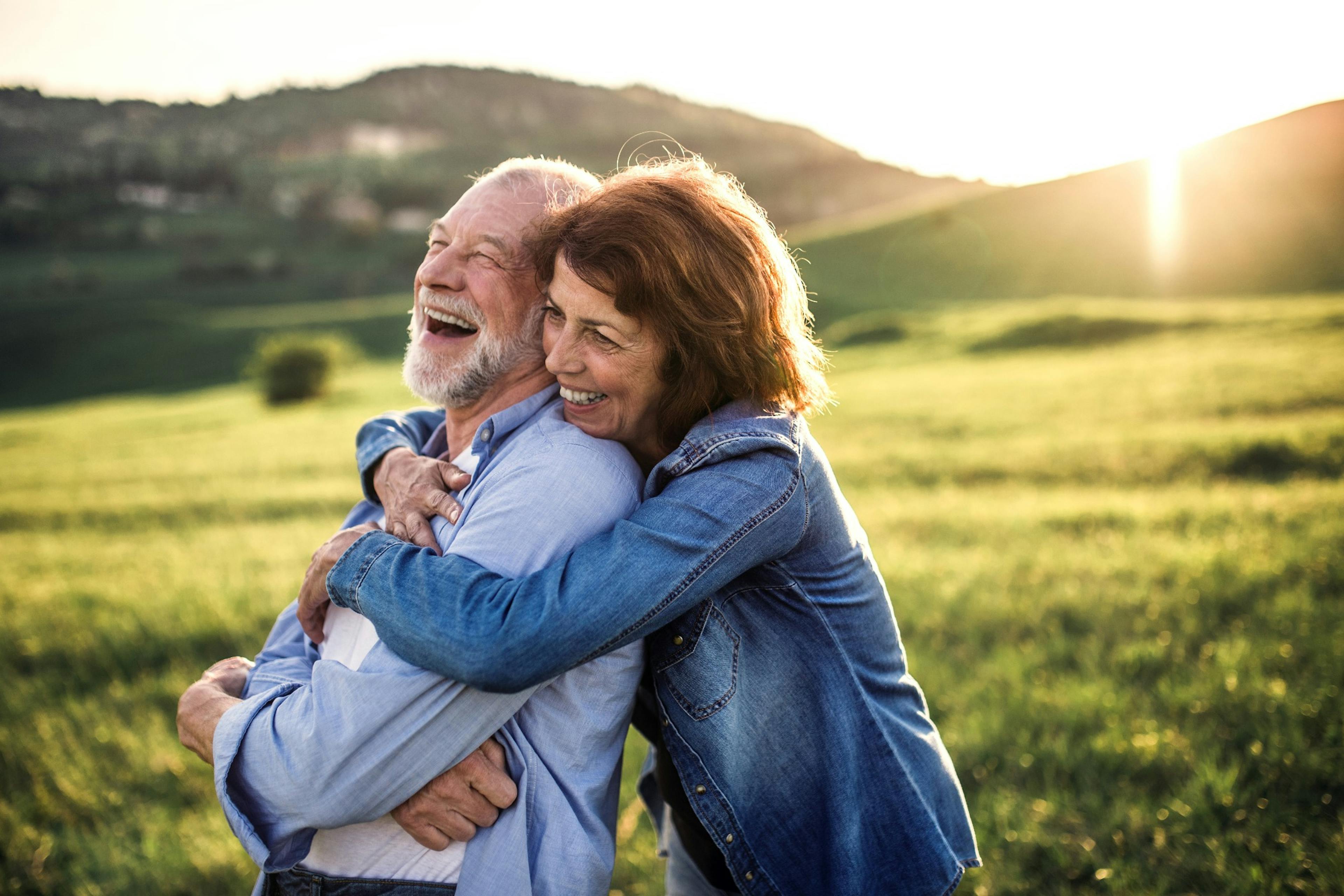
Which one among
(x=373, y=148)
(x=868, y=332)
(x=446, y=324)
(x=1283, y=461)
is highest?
(x=373, y=148)

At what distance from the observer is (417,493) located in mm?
2234

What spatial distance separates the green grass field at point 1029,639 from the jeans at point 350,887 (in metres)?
1.19

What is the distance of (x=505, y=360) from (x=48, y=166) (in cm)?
8512

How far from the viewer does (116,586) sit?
704 cm

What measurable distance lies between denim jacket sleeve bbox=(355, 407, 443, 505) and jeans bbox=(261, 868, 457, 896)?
1.16m

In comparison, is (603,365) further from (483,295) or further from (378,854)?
(378,854)

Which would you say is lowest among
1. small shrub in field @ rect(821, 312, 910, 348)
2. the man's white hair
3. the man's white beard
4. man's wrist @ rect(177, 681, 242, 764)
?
small shrub in field @ rect(821, 312, 910, 348)

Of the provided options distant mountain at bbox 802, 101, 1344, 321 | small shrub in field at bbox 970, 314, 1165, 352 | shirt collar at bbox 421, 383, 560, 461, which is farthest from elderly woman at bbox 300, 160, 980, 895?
distant mountain at bbox 802, 101, 1344, 321

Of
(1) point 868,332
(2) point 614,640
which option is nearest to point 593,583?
(2) point 614,640

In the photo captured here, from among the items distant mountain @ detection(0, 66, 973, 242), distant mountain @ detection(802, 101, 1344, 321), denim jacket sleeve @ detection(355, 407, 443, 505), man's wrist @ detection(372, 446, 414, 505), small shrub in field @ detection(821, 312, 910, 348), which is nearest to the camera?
man's wrist @ detection(372, 446, 414, 505)

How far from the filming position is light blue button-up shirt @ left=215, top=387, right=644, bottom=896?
175cm

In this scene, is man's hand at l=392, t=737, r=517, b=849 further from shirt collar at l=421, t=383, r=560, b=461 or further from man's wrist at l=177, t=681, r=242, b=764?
shirt collar at l=421, t=383, r=560, b=461

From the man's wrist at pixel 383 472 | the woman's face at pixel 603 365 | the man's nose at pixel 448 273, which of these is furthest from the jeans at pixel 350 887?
the man's nose at pixel 448 273

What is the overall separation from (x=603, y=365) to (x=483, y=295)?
687 millimetres
